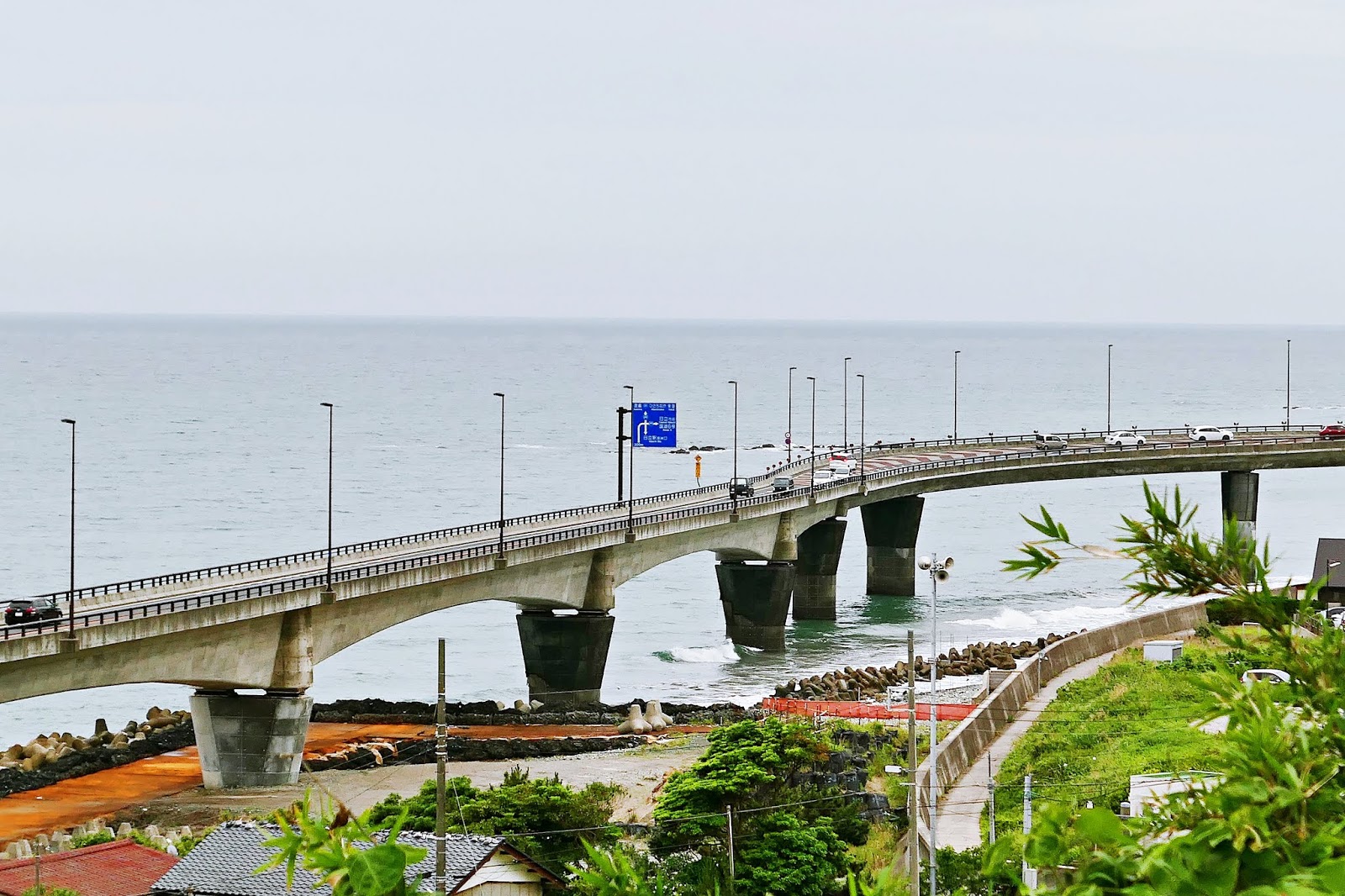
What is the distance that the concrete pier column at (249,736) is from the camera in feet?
191

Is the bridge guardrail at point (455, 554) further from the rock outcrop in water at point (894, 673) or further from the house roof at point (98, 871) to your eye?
the house roof at point (98, 871)

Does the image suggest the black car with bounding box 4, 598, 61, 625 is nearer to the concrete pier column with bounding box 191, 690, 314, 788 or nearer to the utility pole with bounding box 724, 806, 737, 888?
the concrete pier column with bounding box 191, 690, 314, 788

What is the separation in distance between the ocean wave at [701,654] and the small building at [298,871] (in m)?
63.0

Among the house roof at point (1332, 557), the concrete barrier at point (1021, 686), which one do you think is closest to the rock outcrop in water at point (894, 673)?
the concrete barrier at point (1021, 686)

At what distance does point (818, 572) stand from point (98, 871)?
248ft

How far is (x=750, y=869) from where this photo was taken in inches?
1508

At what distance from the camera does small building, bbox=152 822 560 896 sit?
2941 centimetres

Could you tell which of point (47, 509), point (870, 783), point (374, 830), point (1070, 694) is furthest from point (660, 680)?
point (374, 830)

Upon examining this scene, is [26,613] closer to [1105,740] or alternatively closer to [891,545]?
[1105,740]

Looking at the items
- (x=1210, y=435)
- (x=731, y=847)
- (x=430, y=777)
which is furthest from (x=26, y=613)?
(x=1210, y=435)

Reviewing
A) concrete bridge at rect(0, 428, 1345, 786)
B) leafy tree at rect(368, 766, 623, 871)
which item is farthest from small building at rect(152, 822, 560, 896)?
concrete bridge at rect(0, 428, 1345, 786)

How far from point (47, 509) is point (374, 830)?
141641 mm

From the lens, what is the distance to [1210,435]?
425 ft

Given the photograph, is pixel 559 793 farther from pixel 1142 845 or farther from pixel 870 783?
pixel 1142 845
